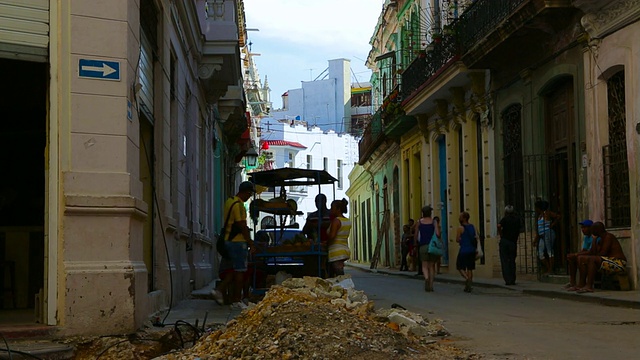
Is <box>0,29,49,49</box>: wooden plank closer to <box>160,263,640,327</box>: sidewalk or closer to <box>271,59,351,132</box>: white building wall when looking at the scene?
<box>160,263,640,327</box>: sidewalk

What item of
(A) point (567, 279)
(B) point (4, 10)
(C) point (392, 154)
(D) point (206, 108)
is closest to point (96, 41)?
(B) point (4, 10)

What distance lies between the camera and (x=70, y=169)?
28.9 feet

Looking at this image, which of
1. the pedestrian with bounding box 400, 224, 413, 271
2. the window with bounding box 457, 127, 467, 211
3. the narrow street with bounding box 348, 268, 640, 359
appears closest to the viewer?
the narrow street with bounding box 348, 268, 640, 359

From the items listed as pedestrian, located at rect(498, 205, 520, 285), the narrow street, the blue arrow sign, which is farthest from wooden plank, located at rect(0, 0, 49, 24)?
pedestrian, located at rect(498, 205, 520, 285)

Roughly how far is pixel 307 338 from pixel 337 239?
7.11 metres

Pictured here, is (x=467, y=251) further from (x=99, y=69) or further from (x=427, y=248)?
(x=99, y=69)

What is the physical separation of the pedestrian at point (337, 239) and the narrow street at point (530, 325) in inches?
34.5

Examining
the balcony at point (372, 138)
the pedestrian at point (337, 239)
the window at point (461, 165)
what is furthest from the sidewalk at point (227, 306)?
the balcony at point (372, 138)

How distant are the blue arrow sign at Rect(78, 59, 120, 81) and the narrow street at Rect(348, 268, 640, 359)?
13.3 ft

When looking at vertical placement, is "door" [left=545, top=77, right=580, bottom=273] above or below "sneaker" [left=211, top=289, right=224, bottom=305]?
above

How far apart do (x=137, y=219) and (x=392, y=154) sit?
3054 centimetres

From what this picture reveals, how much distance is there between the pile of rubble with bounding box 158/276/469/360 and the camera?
265 inches

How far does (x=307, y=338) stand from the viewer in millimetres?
6895

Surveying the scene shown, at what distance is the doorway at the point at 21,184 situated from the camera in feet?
38.8
